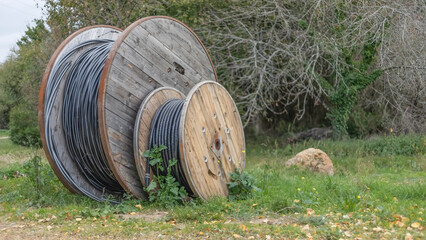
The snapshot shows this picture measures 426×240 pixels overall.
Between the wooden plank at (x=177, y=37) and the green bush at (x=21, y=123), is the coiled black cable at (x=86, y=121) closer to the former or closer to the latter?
the wooden plank at (x=177, y=37)

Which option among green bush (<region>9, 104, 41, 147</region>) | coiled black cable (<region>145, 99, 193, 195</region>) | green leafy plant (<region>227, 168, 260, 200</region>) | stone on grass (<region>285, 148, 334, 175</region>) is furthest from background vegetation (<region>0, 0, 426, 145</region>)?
coiled black cable (<region>145, 99, 193, 195</region>)

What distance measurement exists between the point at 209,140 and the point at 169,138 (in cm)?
65

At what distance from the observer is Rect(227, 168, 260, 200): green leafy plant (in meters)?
7.21

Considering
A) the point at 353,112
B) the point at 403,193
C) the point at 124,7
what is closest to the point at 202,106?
the point at 403,193

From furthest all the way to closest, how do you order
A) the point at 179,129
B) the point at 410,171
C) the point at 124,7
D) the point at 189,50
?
the point at 124,7 < the point at 410,171 < the point at 189,50 < the point at 179,129

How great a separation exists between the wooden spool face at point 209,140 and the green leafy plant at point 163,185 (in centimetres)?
23

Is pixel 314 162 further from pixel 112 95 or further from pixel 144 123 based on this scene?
pixel 112 95

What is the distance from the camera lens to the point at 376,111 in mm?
17328

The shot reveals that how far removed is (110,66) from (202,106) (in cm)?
143

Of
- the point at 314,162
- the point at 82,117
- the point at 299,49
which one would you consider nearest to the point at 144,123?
the point at 82,117

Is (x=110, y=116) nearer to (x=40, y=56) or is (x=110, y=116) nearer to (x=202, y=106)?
(x=202, y=106)

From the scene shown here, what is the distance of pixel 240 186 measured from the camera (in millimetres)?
7293

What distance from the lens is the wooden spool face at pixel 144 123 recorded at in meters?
6.71

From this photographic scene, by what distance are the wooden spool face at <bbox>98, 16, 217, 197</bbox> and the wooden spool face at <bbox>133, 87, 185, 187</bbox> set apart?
0.64 ft
